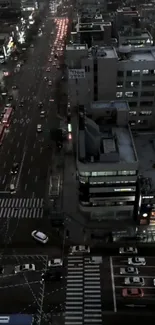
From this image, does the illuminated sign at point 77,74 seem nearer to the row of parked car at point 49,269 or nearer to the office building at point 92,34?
→ the office building at point 92,34

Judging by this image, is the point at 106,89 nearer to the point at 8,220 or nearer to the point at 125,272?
the point at 8,220

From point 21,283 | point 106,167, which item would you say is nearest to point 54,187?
point 106,167

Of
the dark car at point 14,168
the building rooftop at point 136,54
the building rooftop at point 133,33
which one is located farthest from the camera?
the building rooftop at point 133,33

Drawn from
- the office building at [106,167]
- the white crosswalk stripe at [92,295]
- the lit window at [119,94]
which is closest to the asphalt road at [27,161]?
the white crosswalk stripe at [92,295]

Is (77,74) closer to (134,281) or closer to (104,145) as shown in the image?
(104,145)

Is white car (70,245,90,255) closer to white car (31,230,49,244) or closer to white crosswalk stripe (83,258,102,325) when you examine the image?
white crosswalk stripe (83,258,102,325)

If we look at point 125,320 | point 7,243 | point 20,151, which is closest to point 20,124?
point 20,151
